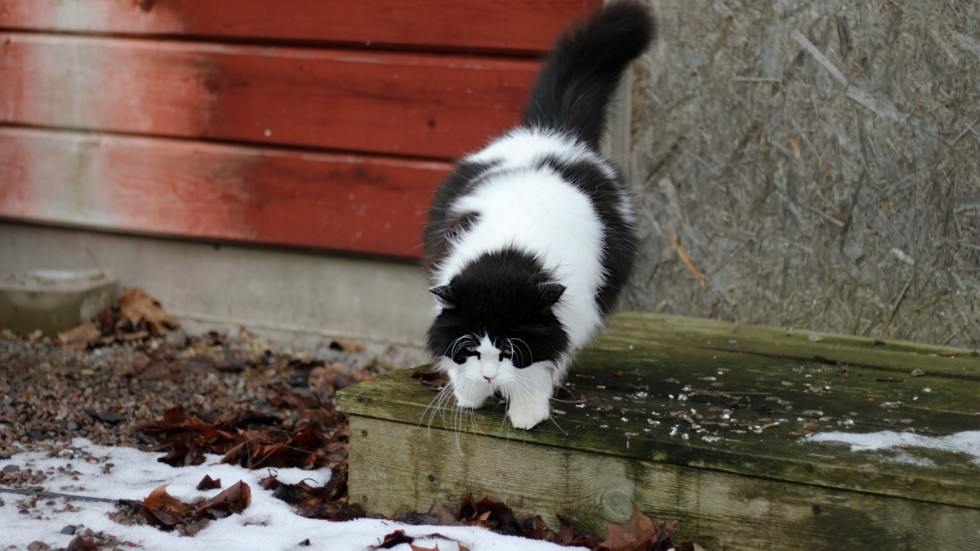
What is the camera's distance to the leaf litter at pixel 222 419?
2.73 metres

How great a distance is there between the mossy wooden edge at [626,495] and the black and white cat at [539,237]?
15 cm

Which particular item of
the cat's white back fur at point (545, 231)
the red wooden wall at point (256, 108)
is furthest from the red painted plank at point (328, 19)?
the cat's white back fur at point (545, 231)

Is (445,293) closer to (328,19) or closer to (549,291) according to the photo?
(549,291)

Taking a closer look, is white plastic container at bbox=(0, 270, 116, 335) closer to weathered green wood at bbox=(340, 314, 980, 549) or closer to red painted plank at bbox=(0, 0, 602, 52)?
red painted plank at bbox=(0, 0, 602, 52)

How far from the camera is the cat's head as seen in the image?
2.47 meters

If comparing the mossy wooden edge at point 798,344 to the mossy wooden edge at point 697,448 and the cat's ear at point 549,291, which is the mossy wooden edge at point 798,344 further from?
the cat's ear at point 549,291

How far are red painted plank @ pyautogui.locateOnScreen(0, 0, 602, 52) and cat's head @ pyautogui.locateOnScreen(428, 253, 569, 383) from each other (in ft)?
7.03

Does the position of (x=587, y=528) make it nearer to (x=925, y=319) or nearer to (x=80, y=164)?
(x=925, y=319)

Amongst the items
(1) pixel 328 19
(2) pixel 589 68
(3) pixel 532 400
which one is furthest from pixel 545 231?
(1) pixel 328 19

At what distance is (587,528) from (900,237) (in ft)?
6.97

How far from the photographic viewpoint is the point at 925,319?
4102 mm

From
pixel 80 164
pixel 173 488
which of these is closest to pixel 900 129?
pixel 173 488

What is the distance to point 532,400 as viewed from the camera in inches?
104

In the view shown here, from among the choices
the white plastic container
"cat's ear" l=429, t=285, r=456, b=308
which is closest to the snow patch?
"cat's ear" l=429, t=285, r=456, b=308
